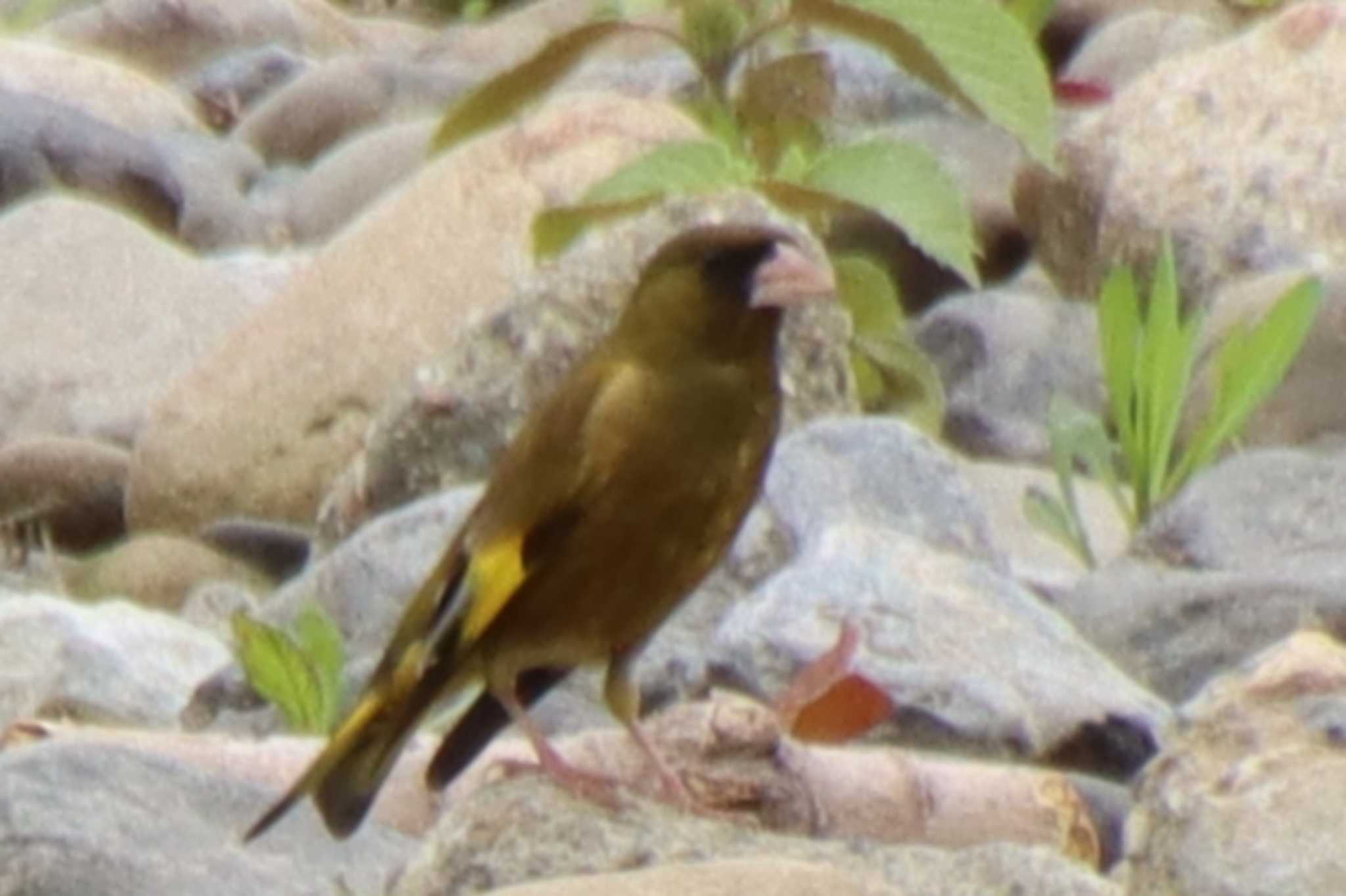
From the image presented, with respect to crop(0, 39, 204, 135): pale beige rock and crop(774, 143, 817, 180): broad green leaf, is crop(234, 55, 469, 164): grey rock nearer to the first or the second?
crop(0, 39, 204, 135): pale beige rock

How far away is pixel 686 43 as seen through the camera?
8555mm

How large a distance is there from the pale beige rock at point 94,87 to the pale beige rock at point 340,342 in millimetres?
2798

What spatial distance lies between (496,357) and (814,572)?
138 centimetres

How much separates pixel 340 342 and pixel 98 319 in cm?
106

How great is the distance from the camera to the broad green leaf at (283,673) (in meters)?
6.61

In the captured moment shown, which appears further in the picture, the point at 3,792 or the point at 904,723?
the point at 904,723

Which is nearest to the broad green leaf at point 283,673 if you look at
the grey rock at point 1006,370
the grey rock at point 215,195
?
the grey rock at point 1006,370

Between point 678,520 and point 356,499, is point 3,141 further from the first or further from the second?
point 678,520

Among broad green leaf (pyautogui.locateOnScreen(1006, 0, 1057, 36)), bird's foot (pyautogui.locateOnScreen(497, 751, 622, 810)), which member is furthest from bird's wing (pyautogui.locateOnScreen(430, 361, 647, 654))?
broad green leaf (pyautogui.locateOnScreen(1006, 0, 1057, 36))

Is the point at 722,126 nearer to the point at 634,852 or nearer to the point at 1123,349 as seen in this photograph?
the point at 1123,349

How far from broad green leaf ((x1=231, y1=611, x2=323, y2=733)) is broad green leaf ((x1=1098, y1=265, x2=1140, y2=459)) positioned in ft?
5.84

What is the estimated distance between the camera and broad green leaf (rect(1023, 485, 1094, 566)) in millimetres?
7625

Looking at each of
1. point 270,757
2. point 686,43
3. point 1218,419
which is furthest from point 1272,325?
point 270,757

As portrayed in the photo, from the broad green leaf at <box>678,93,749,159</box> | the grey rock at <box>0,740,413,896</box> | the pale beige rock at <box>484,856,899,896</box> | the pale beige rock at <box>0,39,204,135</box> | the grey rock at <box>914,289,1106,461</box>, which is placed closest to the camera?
the pale beige rock at <box>484,856,899,896</box>
